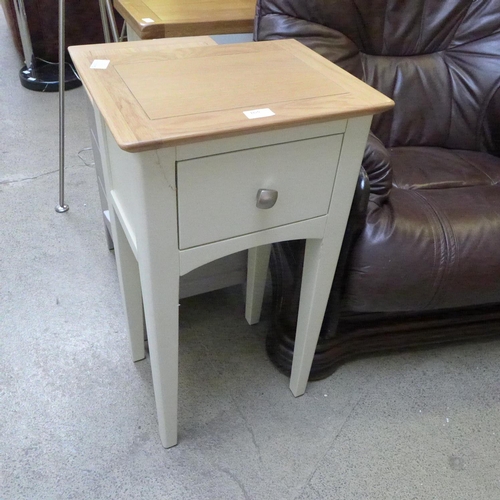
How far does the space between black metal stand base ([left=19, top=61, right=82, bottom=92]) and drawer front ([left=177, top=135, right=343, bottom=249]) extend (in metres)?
2.15

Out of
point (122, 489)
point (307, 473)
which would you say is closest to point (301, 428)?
point (307, 473)

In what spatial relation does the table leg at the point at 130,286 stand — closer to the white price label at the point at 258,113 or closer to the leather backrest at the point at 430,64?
Answer: the white price label at the point at 258,113

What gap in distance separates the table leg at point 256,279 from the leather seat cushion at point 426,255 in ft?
0.83

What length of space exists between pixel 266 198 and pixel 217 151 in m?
0.11

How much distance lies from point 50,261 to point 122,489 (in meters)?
0.78

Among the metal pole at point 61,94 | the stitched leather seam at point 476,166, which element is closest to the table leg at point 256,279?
the stitched leather seam at point 476,166

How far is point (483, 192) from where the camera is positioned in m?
1.11

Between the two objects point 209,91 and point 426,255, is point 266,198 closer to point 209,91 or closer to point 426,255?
point 209,91

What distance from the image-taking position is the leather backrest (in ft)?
4.08

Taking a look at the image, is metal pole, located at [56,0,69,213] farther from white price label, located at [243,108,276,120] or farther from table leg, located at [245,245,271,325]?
white price label, located at [243,108,276,120]

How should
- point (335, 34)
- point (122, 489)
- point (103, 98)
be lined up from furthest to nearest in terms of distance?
point (335, 34) < point (122, 489) < point (103, 98)

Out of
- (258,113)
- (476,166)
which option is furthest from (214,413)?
(476,166)

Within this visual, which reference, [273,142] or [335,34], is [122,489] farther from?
[335,34]

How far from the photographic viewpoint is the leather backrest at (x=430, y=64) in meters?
1.24
